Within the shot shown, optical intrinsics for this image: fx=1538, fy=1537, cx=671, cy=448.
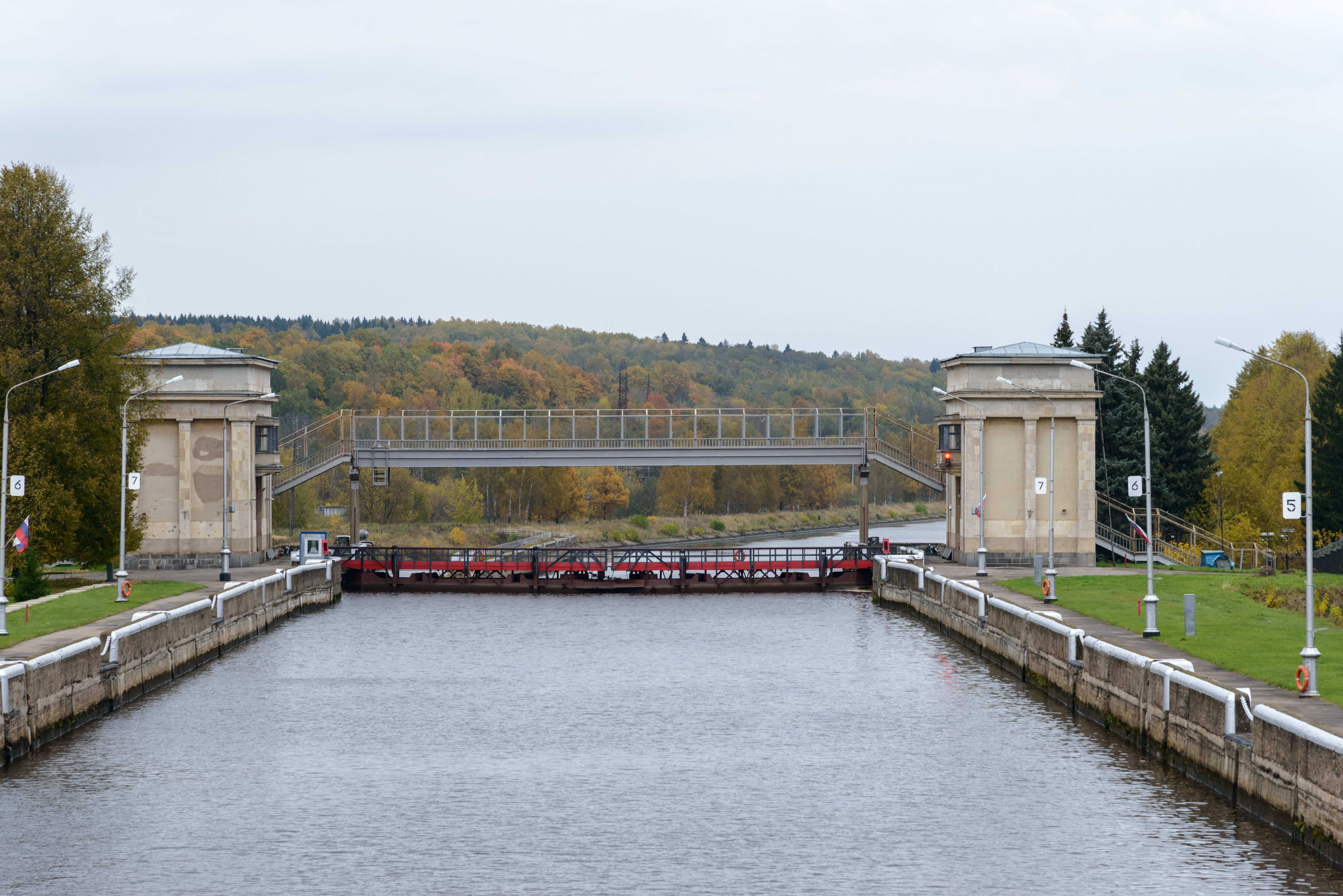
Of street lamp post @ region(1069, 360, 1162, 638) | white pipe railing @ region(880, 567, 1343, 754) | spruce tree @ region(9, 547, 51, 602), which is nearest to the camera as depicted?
white pipe railing @ region(880, 567, 1343, 754)

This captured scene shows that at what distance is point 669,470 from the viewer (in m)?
164

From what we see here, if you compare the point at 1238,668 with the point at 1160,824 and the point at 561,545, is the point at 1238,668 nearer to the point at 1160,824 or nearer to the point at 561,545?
the point at 1160,824

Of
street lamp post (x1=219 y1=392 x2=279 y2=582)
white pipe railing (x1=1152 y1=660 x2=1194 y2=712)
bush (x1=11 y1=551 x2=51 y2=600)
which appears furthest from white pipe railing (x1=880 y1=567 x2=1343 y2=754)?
bush (x1=11 y1=551 x2=51 y2=600)

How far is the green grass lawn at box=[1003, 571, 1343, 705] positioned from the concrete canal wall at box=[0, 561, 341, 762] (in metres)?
26.2

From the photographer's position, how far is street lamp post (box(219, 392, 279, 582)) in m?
64.1

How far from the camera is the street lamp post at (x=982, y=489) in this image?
216 feet

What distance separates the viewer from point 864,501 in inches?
3120

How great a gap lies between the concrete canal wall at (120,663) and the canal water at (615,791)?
24.2 inches

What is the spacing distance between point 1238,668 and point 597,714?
50.6 feet

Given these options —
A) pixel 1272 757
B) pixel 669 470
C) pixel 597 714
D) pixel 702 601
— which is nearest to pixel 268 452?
pixel 702 601

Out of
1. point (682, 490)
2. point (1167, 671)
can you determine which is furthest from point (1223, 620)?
point (682, 490)

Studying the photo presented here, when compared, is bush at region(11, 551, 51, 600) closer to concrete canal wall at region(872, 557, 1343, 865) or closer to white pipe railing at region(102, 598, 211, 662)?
white pipe railing at region(102, 598, 211, 662)

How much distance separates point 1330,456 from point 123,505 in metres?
62.6

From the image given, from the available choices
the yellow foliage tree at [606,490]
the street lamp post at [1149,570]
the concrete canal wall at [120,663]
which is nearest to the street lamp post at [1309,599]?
the street lamp post at [1149,570]
